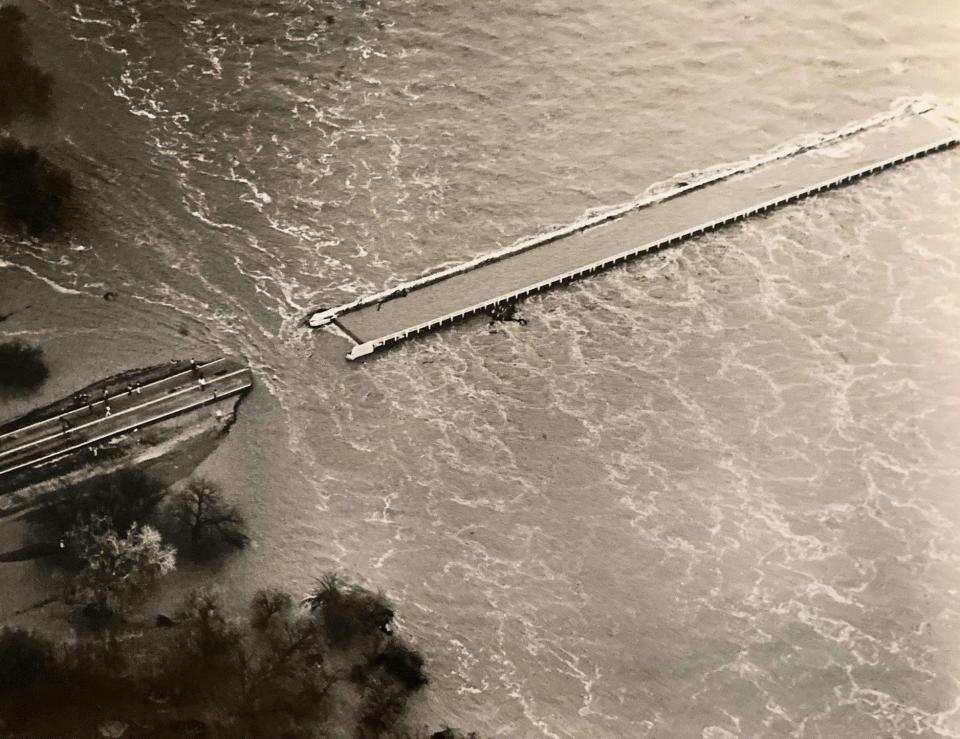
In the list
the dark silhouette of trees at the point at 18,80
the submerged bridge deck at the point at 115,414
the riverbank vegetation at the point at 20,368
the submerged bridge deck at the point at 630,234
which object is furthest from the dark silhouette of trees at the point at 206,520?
the dark silhouette of trees at the point at 18,80

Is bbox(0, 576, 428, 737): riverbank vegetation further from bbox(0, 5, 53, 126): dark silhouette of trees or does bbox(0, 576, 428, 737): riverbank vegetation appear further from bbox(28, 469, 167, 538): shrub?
bbox(0, 5, 53, 126): dark silhouette of trees

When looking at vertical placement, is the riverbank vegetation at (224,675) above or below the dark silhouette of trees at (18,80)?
below

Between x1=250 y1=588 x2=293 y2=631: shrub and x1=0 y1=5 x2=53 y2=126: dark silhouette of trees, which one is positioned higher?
x1=0 y1=5 x2=53 y2=126: dark silhouette of trees

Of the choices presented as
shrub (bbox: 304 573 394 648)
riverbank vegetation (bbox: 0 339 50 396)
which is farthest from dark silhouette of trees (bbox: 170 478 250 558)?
riverbank vegetation (bbox: 0 339 50 396)

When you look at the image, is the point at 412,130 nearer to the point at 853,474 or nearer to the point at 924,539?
the point at 853,474

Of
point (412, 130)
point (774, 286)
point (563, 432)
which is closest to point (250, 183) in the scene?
point (412, 130)

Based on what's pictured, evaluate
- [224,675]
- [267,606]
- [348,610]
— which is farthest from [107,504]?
[348,610]

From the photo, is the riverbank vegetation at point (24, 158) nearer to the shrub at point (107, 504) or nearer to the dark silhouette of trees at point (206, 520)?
the shrub at point (107, 504)
